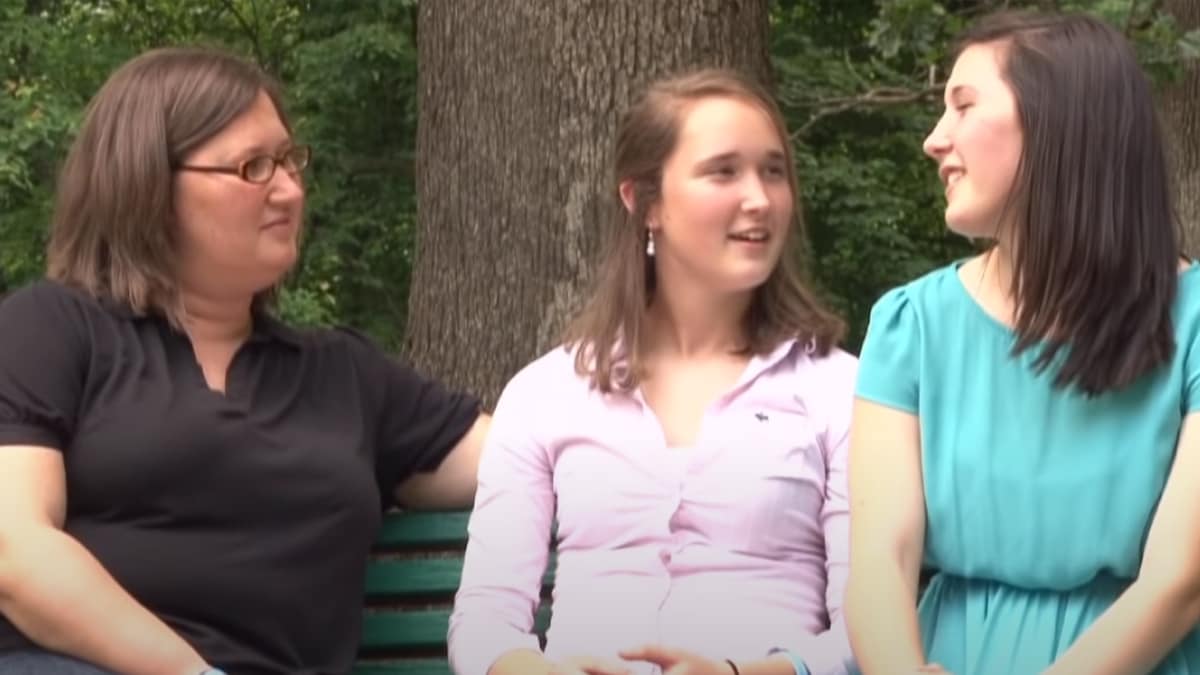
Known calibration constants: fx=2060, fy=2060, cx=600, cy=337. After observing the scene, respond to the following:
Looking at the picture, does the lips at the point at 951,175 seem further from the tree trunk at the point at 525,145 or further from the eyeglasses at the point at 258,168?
the tree trunk at the point at 525,145

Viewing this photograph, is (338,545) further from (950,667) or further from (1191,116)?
(1191,116)

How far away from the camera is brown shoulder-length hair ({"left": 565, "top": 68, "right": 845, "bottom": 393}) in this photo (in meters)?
3.42

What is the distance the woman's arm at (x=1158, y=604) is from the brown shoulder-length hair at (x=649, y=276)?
710 mm

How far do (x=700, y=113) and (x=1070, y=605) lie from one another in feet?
3.42

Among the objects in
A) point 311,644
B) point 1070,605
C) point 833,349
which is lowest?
point 311,644

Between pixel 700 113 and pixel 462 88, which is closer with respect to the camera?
pixel 700 113

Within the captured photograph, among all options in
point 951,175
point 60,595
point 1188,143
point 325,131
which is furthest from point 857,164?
point 60,595

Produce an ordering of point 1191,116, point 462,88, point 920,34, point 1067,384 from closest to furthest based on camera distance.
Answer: point 1067,384 < point 462,88 < point 920,34 < point 1191,116

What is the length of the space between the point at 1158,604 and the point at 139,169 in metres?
1.76

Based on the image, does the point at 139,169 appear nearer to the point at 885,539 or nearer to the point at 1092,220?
the point at 885,539

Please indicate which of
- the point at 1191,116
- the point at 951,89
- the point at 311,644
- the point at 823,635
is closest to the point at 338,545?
the point at 311,644

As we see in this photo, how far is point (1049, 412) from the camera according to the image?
300 cm

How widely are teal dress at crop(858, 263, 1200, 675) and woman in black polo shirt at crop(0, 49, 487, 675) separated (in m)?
0.94

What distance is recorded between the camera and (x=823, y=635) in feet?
10.6
